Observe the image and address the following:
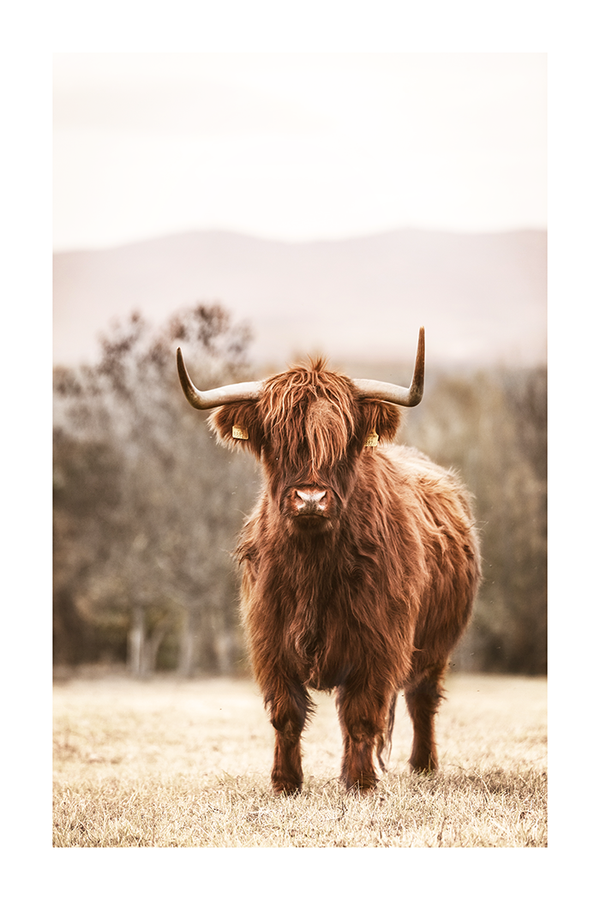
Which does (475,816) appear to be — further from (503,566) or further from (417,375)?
(503,566)

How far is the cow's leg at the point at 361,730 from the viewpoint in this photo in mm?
4403

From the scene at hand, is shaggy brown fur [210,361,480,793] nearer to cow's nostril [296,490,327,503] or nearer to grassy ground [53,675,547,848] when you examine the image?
cow's nostril [296,490,327,503]

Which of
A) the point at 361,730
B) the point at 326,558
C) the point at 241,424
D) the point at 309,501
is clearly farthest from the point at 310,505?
the point at 361,730

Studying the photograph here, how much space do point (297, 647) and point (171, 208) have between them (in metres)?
3.74

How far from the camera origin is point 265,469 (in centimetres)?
446

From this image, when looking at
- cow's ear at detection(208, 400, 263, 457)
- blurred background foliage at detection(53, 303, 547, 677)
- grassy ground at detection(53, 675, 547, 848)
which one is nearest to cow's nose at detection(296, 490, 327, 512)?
cow's ear at detection(208, 400, 263, 457)

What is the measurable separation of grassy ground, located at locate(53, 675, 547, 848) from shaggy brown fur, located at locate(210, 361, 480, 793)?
257 mm

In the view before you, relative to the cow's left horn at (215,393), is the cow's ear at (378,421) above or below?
below

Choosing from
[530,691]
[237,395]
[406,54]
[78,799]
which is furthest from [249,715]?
[406,54]

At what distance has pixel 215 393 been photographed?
169 inches

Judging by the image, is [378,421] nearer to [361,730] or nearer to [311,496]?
[311,496]

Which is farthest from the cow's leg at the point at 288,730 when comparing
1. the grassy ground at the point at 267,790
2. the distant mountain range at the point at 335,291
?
the distant mountain range at the point at 335,291

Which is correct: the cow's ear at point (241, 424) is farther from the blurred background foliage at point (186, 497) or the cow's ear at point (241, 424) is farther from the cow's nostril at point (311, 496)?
the blurred background foliage at point (186, 497)

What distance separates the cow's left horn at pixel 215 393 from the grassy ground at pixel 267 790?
210 centimetres
